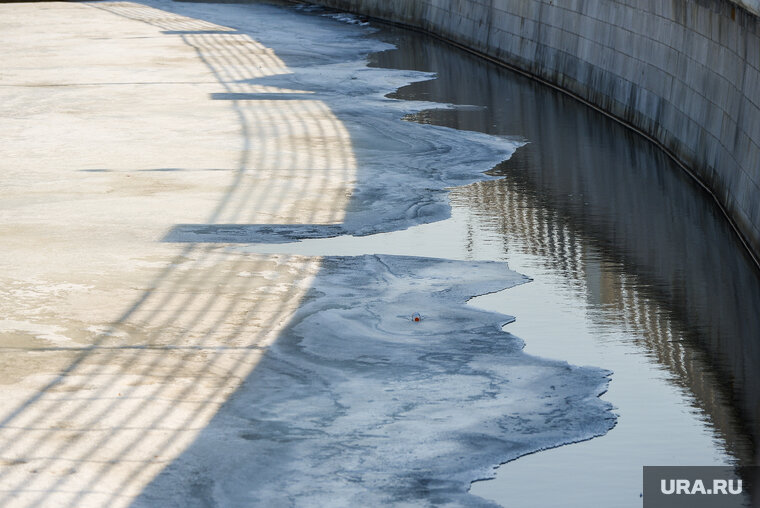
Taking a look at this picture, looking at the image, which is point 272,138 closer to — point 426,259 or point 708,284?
point 426,259

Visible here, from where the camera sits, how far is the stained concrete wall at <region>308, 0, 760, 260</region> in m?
14.2

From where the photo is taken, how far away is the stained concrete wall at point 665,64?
1423 centimetres

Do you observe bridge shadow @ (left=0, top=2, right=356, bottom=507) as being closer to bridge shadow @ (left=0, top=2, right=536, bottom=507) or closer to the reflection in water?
bridge shadow @ (left=0, top=2, right=536, bottom=507)

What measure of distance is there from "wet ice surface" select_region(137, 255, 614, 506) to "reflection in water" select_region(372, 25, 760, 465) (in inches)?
38.3

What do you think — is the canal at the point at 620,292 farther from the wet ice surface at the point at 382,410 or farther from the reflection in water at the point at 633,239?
the wet ice surface at the point at 382,410

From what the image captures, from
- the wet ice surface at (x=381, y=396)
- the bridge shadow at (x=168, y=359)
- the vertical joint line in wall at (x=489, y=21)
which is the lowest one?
the bridge shadow at (x=168, y=359)

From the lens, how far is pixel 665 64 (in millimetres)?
18891

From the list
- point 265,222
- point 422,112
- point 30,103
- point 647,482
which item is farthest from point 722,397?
point 30,103

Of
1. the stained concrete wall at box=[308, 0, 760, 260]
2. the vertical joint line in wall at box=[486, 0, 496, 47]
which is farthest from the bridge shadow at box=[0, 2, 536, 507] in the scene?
the vertical joint line in wall at box=[486, 0, 496, 47]

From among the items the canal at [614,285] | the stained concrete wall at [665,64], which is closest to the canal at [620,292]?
the canal at [614,285]

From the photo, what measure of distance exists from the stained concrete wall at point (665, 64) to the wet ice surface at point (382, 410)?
3977 mm

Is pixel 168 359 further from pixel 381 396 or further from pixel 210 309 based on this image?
pixel 381 396

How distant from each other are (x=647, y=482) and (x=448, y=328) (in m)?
3.07

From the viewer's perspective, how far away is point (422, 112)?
21781 mm
